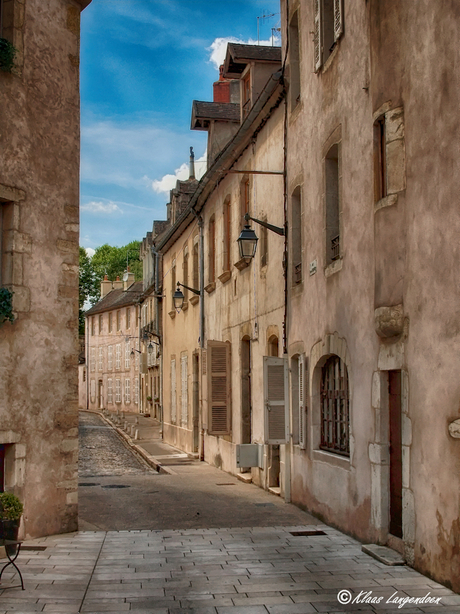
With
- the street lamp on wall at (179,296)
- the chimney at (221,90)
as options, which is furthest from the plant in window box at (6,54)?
the chimney at (221,90)

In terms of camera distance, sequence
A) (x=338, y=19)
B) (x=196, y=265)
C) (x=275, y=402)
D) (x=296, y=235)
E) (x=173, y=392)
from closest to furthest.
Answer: (x=338, y=19) < (x=275, y=402) < (x=296, y=235) < (x=196, y=265) < (x=173, y=392)

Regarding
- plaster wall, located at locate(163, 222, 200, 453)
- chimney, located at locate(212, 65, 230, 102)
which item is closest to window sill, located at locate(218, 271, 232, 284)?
plaster wall, located at locate(163, 222, 200, 453)

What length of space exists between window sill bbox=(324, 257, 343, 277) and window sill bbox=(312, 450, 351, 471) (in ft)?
8.27

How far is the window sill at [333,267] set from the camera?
1036cm

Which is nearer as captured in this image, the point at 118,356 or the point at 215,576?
the point at 215,576

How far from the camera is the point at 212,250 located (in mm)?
20781

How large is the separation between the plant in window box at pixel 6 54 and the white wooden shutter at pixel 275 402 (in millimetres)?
5859

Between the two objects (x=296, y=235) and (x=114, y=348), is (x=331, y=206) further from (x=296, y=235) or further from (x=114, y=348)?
(x=114, y=348)

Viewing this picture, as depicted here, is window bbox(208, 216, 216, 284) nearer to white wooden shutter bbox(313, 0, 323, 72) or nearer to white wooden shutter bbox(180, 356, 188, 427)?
white wooden shutter bbox(180, 356, 188, 427)

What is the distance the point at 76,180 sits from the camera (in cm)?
1048

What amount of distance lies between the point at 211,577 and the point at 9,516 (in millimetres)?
2053

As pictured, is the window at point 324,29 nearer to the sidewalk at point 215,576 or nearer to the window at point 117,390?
the sidewalk at point 215,576

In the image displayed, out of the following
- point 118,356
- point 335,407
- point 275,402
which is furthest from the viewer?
point 118,356

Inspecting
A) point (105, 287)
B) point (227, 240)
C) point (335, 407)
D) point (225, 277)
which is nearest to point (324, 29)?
point (335, 407)
